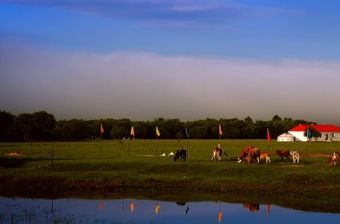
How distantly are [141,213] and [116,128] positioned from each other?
139567mm

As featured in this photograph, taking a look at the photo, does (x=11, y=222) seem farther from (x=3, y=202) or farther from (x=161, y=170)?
(x=161, y=170)

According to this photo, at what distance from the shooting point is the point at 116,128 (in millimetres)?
173750

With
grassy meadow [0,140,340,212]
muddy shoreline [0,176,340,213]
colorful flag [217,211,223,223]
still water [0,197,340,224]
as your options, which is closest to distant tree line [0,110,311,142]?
grassy meadow [0,140,340,212]

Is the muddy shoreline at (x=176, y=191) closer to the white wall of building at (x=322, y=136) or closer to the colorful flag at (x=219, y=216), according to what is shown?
the colorful flag at (x=219, y=216)

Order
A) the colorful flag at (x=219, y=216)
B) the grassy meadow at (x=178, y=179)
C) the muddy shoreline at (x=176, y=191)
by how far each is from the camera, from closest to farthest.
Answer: the colorful flag at (x=219, y=216), the muddy shoreline at (x=176, y=191), the grassy meadow at (x=178, y=179)

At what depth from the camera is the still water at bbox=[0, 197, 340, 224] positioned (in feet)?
104

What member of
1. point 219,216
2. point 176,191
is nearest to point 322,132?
point 176,191

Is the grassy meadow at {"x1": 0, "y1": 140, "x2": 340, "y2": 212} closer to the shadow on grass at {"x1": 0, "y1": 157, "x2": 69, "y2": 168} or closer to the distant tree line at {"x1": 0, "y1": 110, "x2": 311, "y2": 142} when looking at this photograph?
the shadow on grass at {"x1": 0, "y1": 157, "x2": 69, "y2": 168}

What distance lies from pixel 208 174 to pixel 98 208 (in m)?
14.1

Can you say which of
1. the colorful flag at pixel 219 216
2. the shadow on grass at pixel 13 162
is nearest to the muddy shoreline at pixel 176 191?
the colorful flag at pixel 219 216

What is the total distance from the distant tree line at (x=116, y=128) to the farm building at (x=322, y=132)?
52.0ft

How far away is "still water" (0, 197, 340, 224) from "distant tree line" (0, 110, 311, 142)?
114985 mm

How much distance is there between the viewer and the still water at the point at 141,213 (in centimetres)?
3178

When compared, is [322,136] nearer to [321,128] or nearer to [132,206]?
[321,128]
